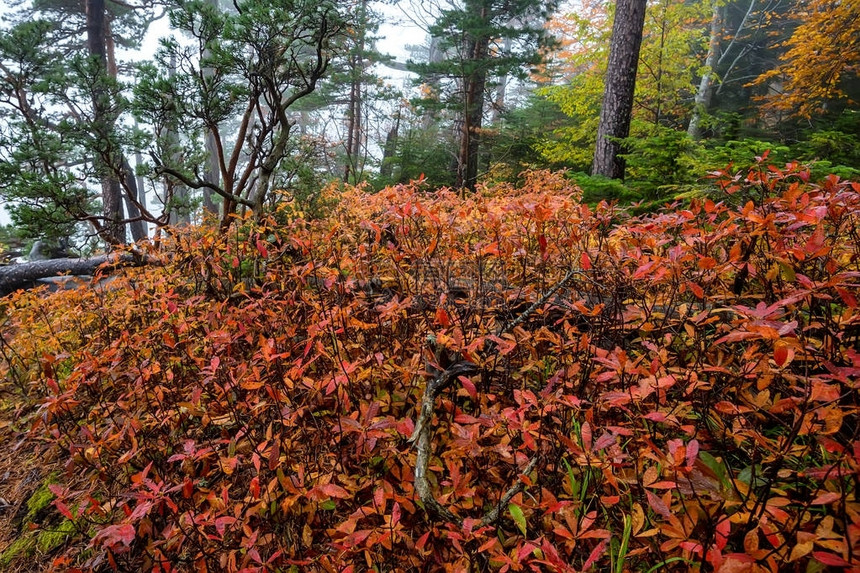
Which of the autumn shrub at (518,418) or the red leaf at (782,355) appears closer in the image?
the red leaf at (782,355)

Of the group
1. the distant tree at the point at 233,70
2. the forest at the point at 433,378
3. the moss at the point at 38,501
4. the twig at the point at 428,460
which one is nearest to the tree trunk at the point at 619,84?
the forest at the point at 433,378

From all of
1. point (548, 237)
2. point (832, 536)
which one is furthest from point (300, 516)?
point (548, 237)

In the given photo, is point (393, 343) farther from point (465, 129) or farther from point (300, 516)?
point (465, 129)

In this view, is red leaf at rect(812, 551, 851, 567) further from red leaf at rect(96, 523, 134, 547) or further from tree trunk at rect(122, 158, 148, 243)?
tree trunk at rect(122, 158, 148, 243)

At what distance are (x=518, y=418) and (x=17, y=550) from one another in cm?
311

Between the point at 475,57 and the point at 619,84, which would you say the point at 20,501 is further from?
the point at 475,57

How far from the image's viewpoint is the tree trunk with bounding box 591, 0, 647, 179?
6.27 metres

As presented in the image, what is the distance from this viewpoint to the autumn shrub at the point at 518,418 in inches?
52.2

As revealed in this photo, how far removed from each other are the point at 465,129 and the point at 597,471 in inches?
351

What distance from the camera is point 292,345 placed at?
8.03ft

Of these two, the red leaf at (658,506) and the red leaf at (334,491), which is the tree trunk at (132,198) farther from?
the red leaf at (658,506)

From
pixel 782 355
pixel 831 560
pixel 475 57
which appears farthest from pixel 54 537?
pixel 475 57

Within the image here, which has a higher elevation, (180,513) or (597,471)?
(597,471)

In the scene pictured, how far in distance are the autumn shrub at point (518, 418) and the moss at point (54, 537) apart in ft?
0.32
